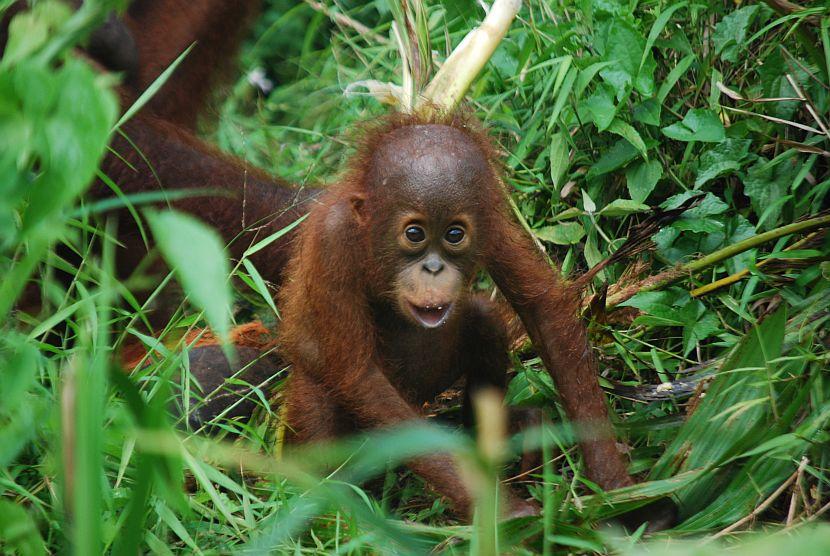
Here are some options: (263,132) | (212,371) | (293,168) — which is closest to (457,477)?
(212,371)

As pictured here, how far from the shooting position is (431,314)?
7.46ft

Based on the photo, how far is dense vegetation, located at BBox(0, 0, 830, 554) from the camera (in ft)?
4.16

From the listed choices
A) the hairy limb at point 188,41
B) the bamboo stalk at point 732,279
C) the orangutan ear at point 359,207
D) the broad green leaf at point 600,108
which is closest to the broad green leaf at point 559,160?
the broad green leaf at point 600,108

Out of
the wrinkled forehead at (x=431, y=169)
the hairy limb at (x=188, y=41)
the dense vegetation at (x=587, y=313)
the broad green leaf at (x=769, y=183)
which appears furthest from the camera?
the hairy limb at (x=188, y=41)

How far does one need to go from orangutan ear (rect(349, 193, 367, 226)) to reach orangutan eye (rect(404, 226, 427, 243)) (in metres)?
0.15

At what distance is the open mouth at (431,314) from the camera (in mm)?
2266

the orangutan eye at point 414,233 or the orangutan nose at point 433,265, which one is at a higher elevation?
the orangutan eye at point 414,233

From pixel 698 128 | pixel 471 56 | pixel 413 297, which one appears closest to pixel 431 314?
pixel 413 297

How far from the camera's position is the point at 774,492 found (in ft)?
6.91

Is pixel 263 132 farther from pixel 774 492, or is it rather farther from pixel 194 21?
pixel 774 492

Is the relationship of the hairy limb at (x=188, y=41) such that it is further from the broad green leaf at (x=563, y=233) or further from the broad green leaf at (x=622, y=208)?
the broad green leaf at (x=622, y=208)

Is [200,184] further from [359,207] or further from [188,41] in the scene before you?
[359,207]

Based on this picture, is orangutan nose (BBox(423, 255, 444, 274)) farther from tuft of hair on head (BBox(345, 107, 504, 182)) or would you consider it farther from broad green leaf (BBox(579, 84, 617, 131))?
broad green leaf (BBox(579, 84, 617, 131))

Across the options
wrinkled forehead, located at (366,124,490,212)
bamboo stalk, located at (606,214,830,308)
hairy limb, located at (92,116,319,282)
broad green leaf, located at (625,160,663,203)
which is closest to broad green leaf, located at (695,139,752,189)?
broad green leaf, located at (625,160,663,203)
